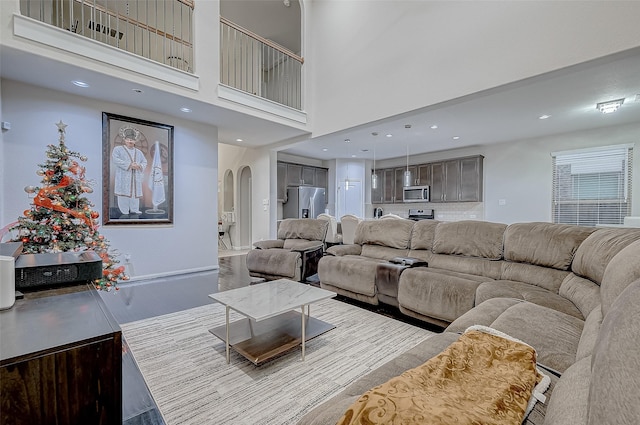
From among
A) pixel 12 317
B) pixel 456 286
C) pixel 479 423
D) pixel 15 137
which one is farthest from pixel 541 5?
pixel 15 137

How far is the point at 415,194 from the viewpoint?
24.5 feet

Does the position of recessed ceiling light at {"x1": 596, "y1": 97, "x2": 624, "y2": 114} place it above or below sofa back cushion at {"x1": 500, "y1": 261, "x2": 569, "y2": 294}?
above

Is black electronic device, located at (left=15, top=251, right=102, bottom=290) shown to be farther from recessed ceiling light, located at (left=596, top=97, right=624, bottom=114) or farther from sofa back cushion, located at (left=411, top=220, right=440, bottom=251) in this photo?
recessed ceiling light, located at (left=596, top=97, right=624, bottom=114)

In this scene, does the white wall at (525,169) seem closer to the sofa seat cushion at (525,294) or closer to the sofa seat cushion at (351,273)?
the sofa seat cushion at (525,294)

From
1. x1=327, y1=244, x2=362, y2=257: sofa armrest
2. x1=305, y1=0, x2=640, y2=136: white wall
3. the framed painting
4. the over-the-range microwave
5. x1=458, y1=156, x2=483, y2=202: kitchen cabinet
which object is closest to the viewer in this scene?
x1=305, y1=0, x2=640, y2=136: white wall

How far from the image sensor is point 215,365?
197 cm

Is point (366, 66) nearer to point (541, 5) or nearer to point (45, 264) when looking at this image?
point (541, 5)

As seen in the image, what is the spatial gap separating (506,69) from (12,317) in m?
4.17

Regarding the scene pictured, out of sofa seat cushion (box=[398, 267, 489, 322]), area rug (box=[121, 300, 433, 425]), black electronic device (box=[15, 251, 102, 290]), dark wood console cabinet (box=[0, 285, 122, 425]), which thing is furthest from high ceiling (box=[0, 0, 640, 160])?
dark wood console cabinet (box=[0, 285, 122, 425])

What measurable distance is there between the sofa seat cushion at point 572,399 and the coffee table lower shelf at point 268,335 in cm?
149

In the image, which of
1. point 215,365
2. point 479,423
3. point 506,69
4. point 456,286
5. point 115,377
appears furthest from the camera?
point 506,69

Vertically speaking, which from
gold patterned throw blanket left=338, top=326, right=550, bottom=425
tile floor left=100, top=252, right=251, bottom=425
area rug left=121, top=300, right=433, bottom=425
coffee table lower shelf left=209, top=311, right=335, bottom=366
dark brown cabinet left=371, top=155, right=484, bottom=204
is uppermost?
dark brown cabinet left=371, top=155, right=484, bottom=204

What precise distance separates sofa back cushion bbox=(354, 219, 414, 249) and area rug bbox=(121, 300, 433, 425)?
1083 mm

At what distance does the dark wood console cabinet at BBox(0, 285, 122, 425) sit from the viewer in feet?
2.22
